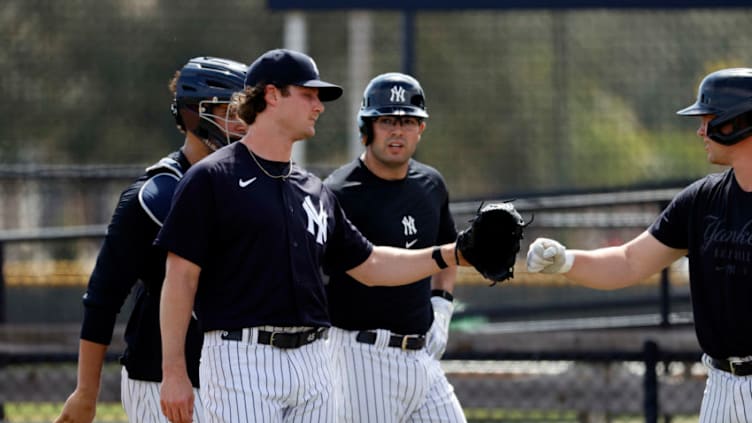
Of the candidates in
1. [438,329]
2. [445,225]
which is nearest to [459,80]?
[445,225]

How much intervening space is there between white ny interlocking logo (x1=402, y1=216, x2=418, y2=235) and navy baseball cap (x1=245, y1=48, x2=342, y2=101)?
1.23 m

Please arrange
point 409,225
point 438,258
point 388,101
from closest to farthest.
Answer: point 438,258 → point 409,225 → point 388,101

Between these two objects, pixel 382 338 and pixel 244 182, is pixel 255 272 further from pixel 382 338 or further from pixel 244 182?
pixel 382 338

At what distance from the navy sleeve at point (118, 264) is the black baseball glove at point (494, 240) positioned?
44.3 inches

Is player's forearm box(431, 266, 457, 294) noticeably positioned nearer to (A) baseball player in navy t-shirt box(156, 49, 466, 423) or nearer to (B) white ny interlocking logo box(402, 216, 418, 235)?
(B) white ny interlocking logo box(402, 216, 418, 235)

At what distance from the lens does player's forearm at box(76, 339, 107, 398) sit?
15.1 feet

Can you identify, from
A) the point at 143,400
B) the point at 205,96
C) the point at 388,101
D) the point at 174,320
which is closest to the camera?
the point at 174,320

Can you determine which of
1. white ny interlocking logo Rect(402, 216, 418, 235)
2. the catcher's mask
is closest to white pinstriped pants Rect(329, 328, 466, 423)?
white ny interlocking logo Rect(402, 216, 418, 235)

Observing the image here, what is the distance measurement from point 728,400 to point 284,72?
6.25ft

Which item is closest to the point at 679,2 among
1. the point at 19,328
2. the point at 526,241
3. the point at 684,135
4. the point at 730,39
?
the point at 526,241

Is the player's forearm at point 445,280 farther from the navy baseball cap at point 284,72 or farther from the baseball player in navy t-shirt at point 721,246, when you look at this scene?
the navy baseball cap at point 284,72

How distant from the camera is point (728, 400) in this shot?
462 centimetres

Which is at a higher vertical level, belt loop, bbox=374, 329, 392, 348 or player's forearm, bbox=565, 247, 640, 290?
player's forearm, bbox=565, 247, 640, 290

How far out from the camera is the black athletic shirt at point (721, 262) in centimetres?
458
